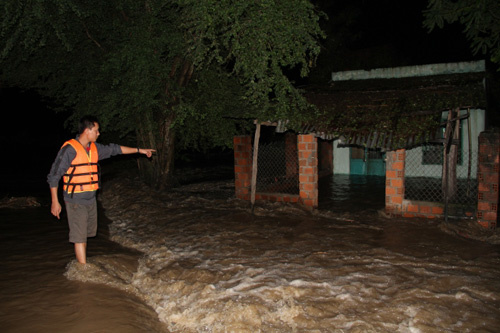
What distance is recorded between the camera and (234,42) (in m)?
8.42

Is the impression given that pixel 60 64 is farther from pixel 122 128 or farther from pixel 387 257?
pixel 387 257

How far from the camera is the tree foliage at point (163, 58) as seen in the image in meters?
8.34

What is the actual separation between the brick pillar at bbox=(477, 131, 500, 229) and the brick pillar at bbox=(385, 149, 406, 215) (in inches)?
62.1

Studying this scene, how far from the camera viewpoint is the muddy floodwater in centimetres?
→ 459

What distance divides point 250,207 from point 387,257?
4.48 meters

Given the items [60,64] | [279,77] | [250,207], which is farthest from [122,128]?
[279,77]

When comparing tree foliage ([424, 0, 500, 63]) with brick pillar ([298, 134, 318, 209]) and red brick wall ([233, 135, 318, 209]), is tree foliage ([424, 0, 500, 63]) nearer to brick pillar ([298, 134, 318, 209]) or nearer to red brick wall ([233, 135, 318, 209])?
brick pillar ([298, 134, 318, 209])

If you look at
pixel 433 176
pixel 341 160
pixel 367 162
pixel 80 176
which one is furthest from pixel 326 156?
pixel 80 176

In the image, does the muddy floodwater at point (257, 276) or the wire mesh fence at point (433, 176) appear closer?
the muddy floodwater at point (257, 276)

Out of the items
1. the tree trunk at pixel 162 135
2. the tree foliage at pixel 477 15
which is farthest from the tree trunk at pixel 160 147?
the tree foliage at pixel 477 15

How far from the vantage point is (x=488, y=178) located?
7.68 m

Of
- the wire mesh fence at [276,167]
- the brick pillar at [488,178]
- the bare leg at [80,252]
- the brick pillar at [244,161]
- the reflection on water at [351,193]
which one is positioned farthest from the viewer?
the wire mesh fence at [276,167]

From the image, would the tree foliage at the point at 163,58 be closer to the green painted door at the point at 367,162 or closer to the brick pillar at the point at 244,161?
the brick pillar at the point at 244,161

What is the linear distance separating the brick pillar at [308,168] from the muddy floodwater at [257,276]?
443mm
